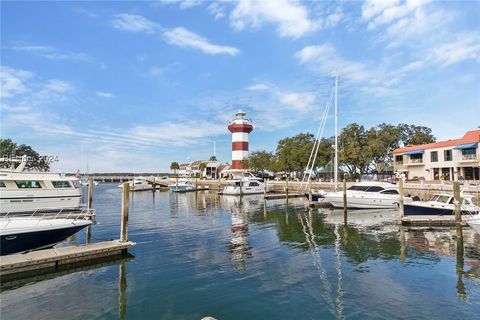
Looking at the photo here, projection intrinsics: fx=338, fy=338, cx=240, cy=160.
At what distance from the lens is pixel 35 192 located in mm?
24703

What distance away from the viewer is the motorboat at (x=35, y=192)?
77.2 ft

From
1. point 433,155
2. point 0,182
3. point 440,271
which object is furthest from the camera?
point 433,155

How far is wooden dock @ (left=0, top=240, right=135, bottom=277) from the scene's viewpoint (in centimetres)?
1295

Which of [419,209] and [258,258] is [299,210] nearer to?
[419,209]

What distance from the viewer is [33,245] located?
15.7m

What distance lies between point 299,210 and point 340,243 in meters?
15.7

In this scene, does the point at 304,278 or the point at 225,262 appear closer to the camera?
the point at 304,278

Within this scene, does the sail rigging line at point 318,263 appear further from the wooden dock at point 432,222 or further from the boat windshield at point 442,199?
the boat windshield at point 442,199

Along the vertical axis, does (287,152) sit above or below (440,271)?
above

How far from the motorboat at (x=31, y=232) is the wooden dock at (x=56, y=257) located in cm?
122

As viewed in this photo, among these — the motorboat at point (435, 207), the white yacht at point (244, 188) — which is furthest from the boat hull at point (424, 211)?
the white yacht at point (244, 188)

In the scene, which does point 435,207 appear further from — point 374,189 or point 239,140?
point 239,140

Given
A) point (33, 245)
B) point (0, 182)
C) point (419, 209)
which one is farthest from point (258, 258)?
point (0, 182)

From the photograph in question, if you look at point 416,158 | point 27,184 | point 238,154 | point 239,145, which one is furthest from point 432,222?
point 239,145
